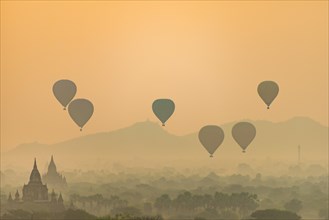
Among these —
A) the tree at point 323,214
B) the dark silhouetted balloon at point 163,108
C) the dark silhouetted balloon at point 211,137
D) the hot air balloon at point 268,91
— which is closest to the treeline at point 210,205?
the dark silhouetted balloon at point 211,137

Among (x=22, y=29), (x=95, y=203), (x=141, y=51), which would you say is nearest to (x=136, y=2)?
(x=141, y=51)

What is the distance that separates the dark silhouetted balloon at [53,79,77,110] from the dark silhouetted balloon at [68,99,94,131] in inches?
3.3

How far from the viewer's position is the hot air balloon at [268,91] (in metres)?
12.1

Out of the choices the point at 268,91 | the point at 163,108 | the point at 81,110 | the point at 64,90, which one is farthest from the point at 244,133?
the point at 64,90

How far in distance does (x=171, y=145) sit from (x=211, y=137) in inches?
17.8

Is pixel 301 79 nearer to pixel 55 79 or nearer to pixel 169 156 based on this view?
pixel 169 156

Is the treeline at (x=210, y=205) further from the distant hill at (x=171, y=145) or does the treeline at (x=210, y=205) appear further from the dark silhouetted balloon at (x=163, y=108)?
the dark silhouetted balloon at (x=163, y=108)

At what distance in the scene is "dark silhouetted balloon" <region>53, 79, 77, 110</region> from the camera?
12039mm

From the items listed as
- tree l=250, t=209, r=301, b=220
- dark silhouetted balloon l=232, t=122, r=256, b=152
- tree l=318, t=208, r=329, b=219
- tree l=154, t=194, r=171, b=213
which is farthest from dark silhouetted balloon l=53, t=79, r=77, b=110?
tree l=318, t=208, r=329, b=219

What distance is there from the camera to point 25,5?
12250 millimetres

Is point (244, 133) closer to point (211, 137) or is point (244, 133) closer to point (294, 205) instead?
point (211, 137)

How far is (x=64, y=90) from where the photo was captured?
1211cm

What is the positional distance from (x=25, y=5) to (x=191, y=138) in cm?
Result: 236

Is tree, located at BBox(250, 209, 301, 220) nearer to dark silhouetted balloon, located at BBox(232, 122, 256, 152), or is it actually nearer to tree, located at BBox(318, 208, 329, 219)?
tree, located at BBox(318, 208, 329, 219)
